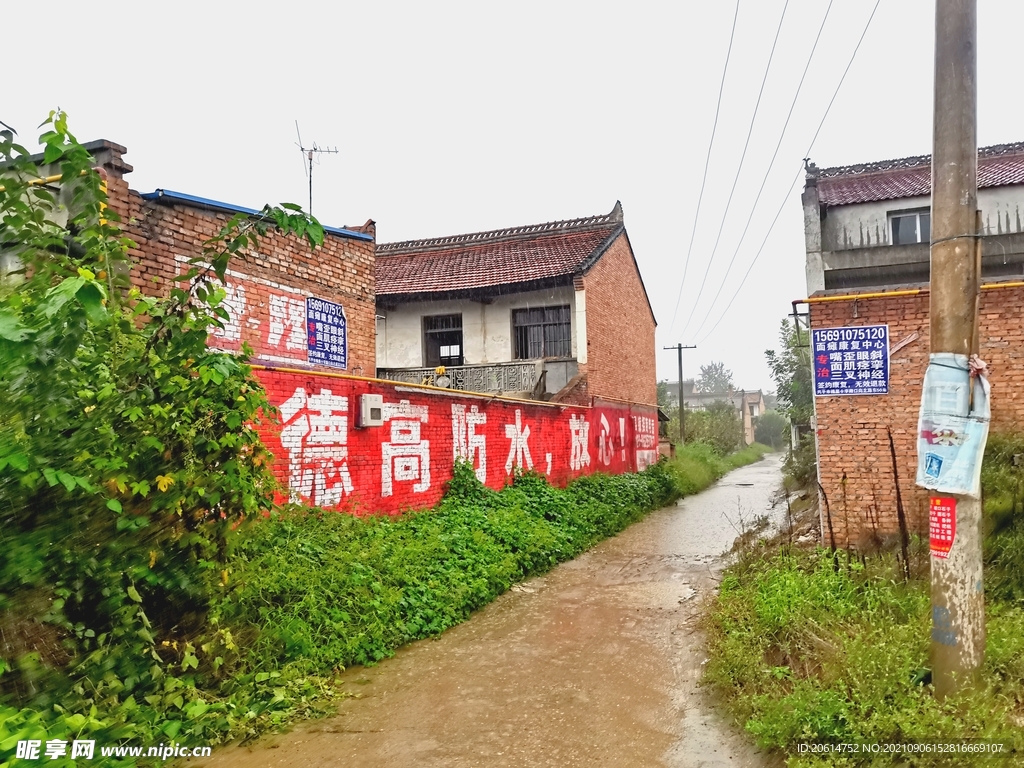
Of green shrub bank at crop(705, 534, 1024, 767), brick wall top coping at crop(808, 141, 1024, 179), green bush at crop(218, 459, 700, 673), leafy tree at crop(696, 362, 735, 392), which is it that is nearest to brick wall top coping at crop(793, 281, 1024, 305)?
green shrub bank at crop(705, 534, 1024, 767)

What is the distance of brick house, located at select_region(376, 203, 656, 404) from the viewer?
1631 centimetres

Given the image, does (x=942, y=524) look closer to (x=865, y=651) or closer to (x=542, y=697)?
(x=865, y=651)

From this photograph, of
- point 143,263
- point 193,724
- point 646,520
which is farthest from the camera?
point 646,520

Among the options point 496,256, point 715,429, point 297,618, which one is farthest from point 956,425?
point 715,429

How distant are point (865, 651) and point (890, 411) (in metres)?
4.22

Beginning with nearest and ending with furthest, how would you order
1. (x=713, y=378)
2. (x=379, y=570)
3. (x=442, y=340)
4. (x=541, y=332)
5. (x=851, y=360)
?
(x=379, y=570) → (x=851, y=360) → (x=541, y=332) → (x=442, y=340) → (x=713, y=378)

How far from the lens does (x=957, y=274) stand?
12.1 feet

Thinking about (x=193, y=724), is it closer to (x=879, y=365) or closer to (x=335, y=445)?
(x=335, y=445)

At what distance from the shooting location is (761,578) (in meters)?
6.47

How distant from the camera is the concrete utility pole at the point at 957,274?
3.63m

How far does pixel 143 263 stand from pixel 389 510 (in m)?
3.96

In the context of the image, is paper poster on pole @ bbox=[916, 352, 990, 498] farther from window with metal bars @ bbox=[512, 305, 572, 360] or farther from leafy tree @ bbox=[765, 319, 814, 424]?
leafy tree @ bbox=[765, 319, 814, 424]

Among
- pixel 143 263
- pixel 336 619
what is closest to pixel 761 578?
pixel 336 619

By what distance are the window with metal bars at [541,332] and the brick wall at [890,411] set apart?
952 cm
